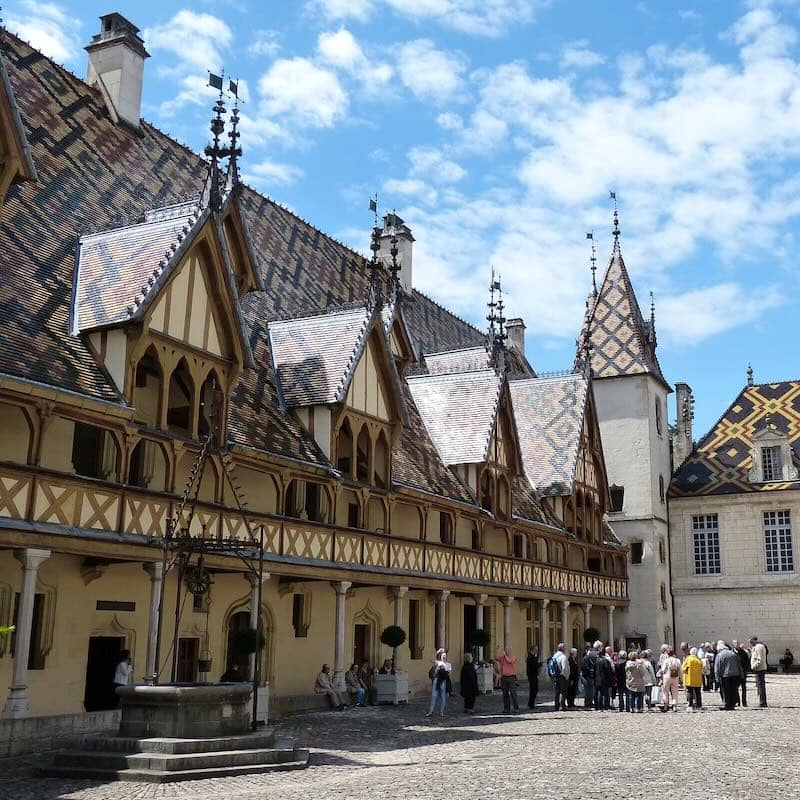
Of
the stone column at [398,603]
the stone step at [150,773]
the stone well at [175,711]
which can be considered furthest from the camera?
the stone column at [398,603]

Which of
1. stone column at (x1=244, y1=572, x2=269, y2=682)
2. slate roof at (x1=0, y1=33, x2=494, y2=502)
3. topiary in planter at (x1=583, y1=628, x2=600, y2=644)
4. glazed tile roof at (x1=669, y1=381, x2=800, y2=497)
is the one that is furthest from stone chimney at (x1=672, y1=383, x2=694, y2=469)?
stone column at (x1=244, y1=572, x2=269, y2=682)

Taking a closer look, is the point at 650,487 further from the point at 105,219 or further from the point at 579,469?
the point at 105,219

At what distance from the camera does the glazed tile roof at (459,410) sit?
28.1 metres

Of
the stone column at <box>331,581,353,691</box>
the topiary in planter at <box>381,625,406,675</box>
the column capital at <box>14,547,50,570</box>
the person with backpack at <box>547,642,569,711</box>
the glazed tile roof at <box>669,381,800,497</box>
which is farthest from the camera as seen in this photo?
the glazed tile roof at <box>669,381,800,497</box>

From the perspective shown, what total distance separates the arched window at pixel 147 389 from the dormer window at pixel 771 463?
30319 mm

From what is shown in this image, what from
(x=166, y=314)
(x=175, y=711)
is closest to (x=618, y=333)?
(x=166, y=314)

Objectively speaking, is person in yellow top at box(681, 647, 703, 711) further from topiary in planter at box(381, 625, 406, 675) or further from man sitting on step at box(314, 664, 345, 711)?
man sitting on step at box(314, 664, 345, 711)

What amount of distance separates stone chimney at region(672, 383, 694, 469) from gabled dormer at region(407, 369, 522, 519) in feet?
68.4

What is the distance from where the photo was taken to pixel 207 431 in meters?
18.5

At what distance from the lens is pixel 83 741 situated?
12289 millimetres

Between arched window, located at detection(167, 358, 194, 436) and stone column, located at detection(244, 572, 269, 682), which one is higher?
arched window, located at detection(167, 358, 194, 436)

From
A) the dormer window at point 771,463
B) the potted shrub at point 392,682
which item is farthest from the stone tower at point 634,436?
the potted shrub at point 392,682

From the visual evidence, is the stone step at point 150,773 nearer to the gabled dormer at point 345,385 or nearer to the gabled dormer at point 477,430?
the gabled dormer at point 345,385

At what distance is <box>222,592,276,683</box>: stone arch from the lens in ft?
65.8
